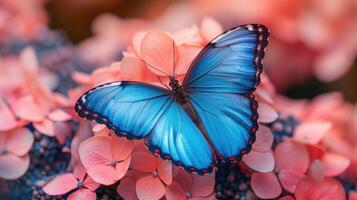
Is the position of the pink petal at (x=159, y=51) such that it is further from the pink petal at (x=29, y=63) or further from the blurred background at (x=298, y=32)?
the blurred background at (x=298, y=32)

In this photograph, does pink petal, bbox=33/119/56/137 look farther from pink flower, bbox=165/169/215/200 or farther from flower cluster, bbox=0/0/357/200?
pink flower, bbox=165/169/215/200

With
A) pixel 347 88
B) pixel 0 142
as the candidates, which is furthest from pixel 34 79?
pixel 347 88

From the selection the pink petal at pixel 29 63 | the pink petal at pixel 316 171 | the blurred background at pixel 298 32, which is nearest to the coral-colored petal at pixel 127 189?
the pink petal at pixel 316 171

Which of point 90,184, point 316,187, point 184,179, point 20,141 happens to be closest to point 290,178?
point 316,187

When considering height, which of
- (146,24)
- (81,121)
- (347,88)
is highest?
(81,121)

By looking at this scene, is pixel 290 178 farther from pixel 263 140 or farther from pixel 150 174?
pixel 150 174

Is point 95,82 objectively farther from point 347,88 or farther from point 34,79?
point 347,88
